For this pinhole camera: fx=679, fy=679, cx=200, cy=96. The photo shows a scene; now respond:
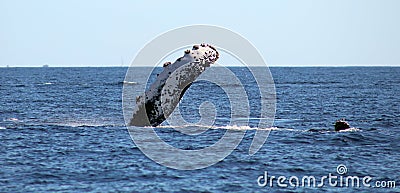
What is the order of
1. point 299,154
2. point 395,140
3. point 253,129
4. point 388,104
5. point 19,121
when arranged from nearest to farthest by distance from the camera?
point 299,154
point 395,140
point 253,129
point 19,121
point 388,104

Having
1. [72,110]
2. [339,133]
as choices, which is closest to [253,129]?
[339,133]

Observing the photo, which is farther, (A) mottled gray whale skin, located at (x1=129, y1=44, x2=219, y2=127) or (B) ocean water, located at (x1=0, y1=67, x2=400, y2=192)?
(A) mottled gray whale skin, located at (x1=129, y1=44, x2=219, y2=127)

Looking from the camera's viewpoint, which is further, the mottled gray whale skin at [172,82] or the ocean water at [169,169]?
the mottled gray whale skin at [172,82]

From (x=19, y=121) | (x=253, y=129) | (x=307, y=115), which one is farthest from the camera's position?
(x=307, y=115)

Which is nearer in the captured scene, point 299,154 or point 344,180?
point 344,180

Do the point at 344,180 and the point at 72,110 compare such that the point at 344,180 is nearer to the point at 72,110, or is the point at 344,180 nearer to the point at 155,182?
the point at 155,182

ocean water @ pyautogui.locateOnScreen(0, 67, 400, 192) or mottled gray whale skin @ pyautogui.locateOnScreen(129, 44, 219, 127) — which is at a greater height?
mottled gray whale skin @ pyautogui.locateOnScreen(129, 44, 219, 127)

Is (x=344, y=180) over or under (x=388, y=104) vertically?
under

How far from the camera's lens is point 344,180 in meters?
25.1

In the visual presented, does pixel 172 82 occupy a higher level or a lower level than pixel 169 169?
higher

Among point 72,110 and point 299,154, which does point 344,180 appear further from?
point 72,110

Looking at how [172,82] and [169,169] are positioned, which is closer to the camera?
[169,169]

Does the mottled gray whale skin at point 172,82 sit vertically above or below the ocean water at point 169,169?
above

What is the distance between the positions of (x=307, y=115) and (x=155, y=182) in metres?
31.5
